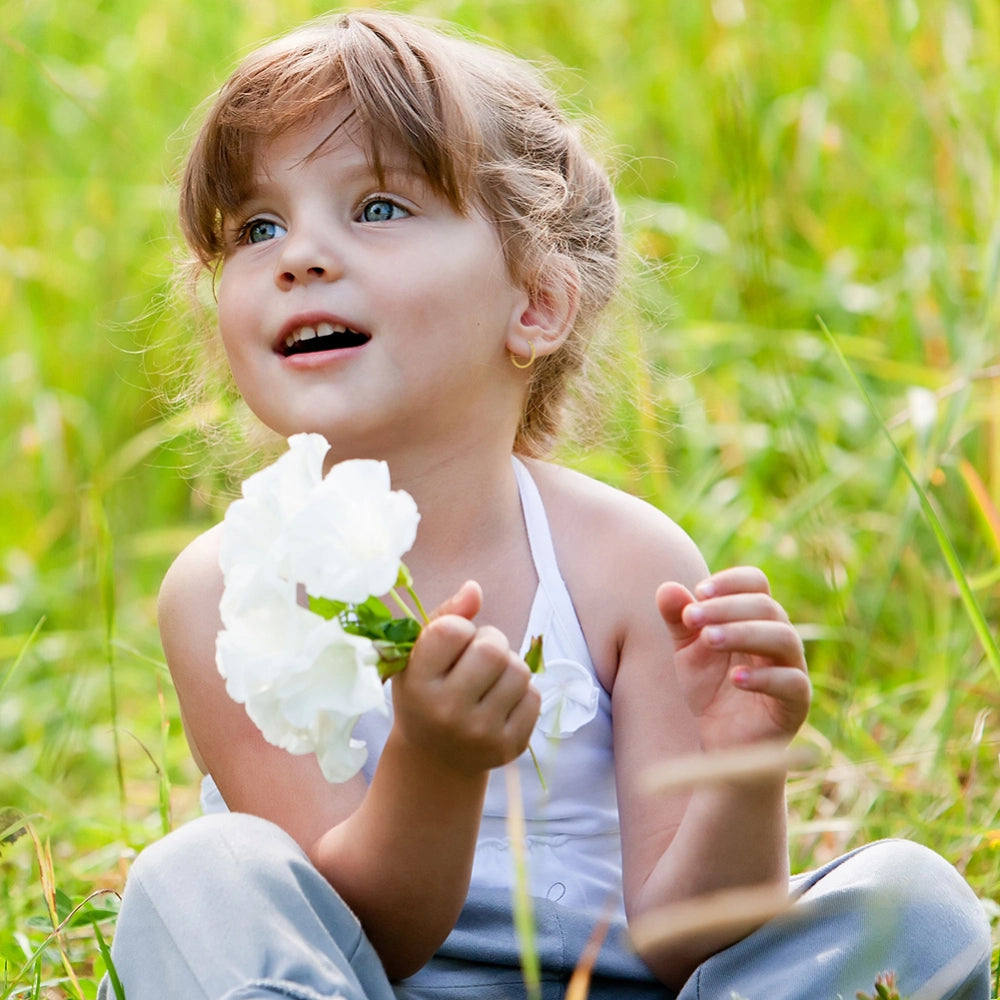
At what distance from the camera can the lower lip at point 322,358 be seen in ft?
4.50

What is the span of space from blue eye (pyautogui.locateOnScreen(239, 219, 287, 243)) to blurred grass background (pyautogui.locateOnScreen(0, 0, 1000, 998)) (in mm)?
404

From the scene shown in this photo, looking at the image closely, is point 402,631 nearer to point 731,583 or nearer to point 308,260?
point 731,583

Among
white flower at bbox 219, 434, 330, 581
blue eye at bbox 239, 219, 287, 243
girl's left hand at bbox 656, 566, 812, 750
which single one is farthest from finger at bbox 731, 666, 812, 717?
blue eye at bbox 239, 219, 287, 243

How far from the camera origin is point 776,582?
103 inches

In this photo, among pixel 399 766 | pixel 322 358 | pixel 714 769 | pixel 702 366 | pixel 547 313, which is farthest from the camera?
pixel 702 366

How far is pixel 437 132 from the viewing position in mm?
1482

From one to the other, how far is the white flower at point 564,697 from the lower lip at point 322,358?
342mm

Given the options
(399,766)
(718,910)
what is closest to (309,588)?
(399,766)

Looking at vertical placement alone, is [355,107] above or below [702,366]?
above

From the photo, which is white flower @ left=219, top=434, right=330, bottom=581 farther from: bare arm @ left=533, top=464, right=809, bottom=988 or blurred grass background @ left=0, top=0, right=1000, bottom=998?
blurred grass background @ left=0, top=0, right=1000, bottom=998

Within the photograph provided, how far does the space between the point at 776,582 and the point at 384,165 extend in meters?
1.39

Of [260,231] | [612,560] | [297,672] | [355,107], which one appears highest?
[355,107]

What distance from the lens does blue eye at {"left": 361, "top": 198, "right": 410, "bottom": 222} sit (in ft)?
4.76

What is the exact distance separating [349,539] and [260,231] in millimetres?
668
